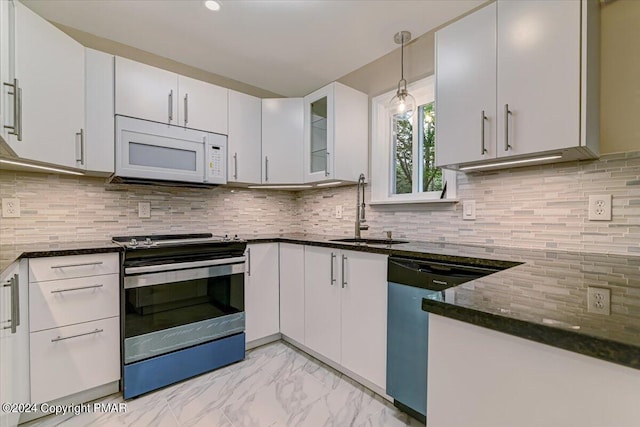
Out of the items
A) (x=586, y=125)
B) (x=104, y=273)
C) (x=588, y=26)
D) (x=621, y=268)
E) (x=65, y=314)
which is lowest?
(x=65, y=314)

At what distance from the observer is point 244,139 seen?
2.66 m

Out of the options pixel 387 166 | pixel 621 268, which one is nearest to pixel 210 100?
pixel 387 166

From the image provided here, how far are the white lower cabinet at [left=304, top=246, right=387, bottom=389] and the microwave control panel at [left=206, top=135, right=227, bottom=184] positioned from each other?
0.93 m

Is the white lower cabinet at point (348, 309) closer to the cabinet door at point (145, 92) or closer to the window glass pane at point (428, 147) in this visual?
the window glass pane at point (428, 147)

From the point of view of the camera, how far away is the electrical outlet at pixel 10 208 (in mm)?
1842

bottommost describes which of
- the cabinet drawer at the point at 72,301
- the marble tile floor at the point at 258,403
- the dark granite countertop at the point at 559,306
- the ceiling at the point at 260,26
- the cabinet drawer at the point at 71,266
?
the marble tile floor at the point at 258,403

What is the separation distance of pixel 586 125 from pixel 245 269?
7.15 ft

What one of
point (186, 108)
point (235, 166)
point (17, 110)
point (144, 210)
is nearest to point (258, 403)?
point (144, 210)

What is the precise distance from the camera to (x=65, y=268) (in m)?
1.65

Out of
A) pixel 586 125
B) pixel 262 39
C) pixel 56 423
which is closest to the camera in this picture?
pixel 586 125

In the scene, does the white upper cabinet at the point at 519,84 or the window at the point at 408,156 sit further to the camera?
the window at the point at 408,156

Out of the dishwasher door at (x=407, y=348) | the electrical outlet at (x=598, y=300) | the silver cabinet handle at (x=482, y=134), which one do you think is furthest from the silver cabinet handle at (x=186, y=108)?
the electrical outlet at (x=598, y=300)

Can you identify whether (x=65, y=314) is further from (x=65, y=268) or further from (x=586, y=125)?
(x=586, y=125)

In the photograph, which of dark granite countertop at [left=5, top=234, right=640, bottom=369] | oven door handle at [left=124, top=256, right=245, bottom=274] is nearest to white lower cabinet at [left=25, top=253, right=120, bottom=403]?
oven door handle at [left=124, top=256, right=245, bottom=274]
